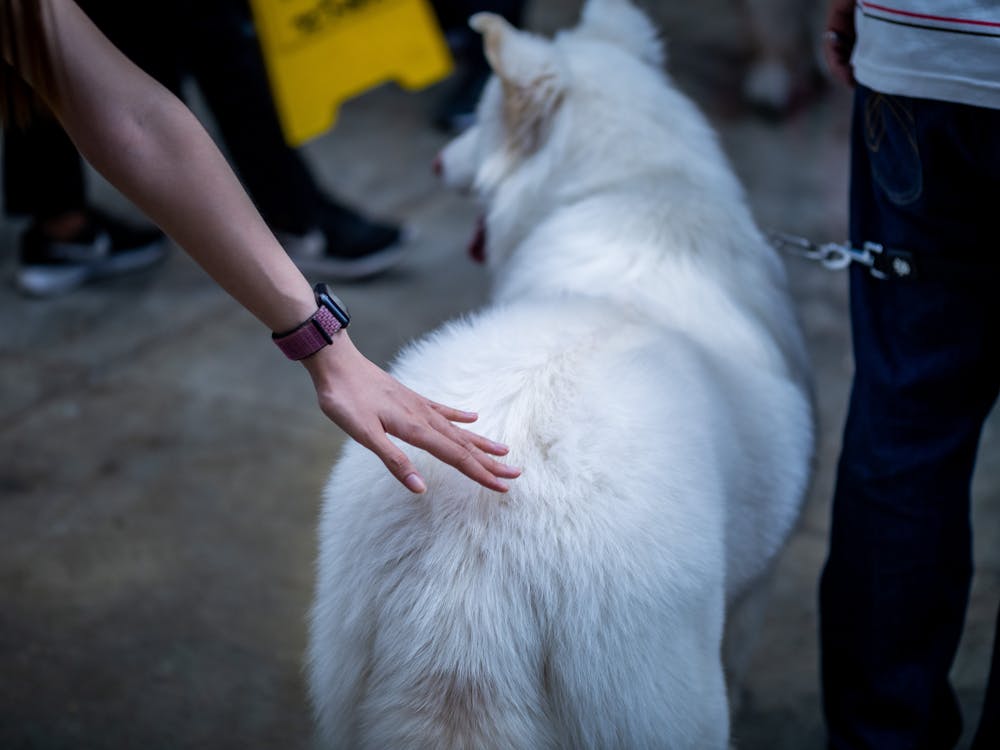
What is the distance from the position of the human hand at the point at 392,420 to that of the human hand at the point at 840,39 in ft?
3.65

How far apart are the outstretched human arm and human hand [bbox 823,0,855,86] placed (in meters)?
1.11

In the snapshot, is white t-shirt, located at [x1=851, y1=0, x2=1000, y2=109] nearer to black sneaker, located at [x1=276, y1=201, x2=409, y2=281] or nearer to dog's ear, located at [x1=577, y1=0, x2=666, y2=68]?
dog's ear, located at [x1=577, y1=0, x2=666, y2=68]

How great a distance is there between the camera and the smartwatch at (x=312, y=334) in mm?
1225

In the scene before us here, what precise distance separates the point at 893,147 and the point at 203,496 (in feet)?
6.77

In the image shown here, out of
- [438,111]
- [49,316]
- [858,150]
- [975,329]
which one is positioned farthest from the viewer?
[438,111]

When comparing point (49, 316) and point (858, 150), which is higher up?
point (858, 150)

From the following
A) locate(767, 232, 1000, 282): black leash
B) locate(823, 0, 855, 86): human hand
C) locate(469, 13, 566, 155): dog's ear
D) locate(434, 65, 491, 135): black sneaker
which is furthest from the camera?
locate(434, 65, 491, 135): black sneaker

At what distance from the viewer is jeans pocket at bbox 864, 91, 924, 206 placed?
1.48m

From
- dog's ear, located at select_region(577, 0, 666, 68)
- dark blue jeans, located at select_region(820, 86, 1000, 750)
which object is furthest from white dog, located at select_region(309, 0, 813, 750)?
dog's ear, located at select_region(577, 0, 666, 68)

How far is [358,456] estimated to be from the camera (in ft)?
4.65

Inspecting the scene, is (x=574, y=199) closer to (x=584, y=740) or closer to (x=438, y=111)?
(x=584, y=740)

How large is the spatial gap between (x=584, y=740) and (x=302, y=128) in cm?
259

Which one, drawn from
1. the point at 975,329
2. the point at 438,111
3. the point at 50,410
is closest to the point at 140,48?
the point at 50,410

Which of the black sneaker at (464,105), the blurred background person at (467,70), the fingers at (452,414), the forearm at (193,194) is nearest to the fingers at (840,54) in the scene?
the fingers at (452,414)
